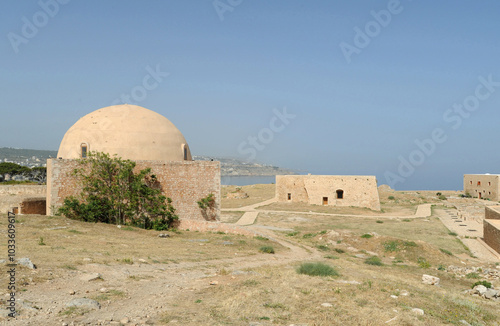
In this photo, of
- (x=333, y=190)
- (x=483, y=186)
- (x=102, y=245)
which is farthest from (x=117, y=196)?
(x=483, y=186)

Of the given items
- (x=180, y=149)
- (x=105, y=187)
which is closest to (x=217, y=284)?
(x=105, y=187)

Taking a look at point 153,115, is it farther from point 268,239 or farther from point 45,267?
point 45,267

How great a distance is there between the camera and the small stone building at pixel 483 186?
1622 inches

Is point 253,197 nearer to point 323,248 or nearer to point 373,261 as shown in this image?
point 323,248

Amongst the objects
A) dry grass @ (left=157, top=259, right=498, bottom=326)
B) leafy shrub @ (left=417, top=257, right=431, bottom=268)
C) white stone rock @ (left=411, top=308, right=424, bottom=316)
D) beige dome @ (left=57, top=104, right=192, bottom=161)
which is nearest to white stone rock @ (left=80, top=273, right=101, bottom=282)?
dry grass @ (left=157, top=259, right=498, bottom=326)

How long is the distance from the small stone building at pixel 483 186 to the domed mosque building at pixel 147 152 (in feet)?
119

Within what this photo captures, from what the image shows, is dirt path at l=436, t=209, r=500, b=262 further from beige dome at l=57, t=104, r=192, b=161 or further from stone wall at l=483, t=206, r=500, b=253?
beige dome at l=57, t=104, r=192, b=161

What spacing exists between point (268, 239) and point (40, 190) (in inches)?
544

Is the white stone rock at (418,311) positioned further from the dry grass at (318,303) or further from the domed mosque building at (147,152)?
the domed mosque building at (147,152)

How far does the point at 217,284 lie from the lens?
27.1 ft

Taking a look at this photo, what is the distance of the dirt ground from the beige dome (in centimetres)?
415

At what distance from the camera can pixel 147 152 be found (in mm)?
18703

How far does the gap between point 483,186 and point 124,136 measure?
138ft

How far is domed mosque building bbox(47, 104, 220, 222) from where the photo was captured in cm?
1820
